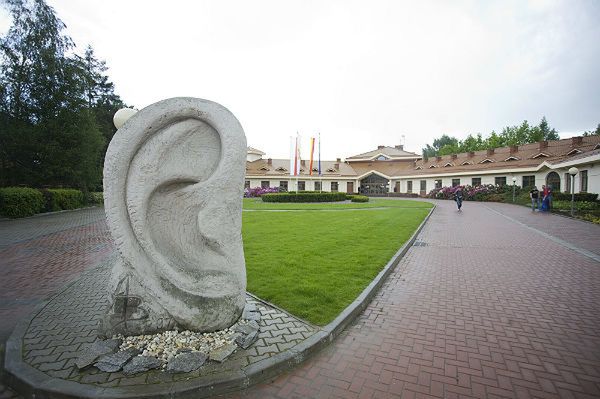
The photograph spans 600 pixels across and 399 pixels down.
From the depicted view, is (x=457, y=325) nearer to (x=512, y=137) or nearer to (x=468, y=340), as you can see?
(x=468, y=340)

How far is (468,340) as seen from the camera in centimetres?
389

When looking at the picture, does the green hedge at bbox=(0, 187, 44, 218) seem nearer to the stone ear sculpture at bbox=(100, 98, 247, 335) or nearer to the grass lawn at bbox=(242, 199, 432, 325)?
the grass lawn at bbox=(242, 199, 432, 325)

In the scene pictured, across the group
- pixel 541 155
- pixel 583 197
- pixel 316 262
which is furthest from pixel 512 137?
pixel 316 262

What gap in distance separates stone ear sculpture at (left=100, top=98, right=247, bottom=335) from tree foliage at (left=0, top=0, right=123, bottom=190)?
22555 mm

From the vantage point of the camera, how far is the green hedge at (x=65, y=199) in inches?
750

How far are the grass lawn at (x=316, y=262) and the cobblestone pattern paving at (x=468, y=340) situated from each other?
0.53 meters

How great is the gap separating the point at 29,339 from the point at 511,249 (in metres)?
11.4

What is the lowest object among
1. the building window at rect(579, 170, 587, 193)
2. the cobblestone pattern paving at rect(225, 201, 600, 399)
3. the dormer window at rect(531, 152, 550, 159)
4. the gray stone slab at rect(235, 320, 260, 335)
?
the cobblestone pattern paving at rect(225, 201, 600, 399)

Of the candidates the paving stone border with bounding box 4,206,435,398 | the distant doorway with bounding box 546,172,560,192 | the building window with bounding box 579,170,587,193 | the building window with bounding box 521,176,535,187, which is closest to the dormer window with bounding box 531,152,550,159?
the building window with bounding box 521,176,535,187

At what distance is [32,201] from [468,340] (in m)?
21.5

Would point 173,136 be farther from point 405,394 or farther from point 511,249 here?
point 511,249

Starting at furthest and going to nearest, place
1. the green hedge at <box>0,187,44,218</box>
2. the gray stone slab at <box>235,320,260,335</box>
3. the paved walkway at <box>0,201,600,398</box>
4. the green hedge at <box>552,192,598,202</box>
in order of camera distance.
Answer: the green hedge at <box>552,192,598,202</box>
the green hedge at <box>0,187,44,218</box>
the gray stone slab at <box>235,320,260,335</box>
the paved walkway at <box>0,201,600,398</box>

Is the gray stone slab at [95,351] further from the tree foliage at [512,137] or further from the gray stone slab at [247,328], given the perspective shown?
the tree foliage at [512,137]

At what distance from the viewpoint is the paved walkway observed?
301 centimetres
